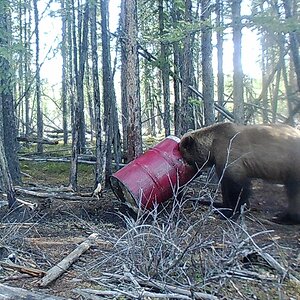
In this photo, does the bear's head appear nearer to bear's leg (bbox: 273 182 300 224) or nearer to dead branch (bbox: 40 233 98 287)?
bear's leg (bbox: 273 182 300 224)

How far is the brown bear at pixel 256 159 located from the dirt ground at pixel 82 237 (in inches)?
14.2

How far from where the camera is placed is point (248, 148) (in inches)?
243

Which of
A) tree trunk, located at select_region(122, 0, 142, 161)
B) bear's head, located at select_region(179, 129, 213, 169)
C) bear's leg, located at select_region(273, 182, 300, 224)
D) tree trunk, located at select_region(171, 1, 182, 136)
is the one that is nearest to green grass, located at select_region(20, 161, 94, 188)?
tree trunk, located at select_region(171, 1, 182, 136)

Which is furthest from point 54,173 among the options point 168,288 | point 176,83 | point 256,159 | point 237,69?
point 168,288

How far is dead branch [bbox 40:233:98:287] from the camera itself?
4068 mm

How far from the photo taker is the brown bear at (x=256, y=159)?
5.94 metres

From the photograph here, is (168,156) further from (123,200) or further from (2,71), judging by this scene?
(2,71)

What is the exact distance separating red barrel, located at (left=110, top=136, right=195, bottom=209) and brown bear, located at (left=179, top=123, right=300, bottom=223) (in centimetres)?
52

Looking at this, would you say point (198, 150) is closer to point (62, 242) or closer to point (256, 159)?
point (256, 159)

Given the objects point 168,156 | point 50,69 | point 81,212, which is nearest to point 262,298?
point 168,156

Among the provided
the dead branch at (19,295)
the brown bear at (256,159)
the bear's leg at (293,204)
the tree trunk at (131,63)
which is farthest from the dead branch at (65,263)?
the bear's leg at (293,204)

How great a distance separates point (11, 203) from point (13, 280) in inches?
Answer: 112

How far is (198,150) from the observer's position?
6645mm

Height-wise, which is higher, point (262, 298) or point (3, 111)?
point (3, 111)
